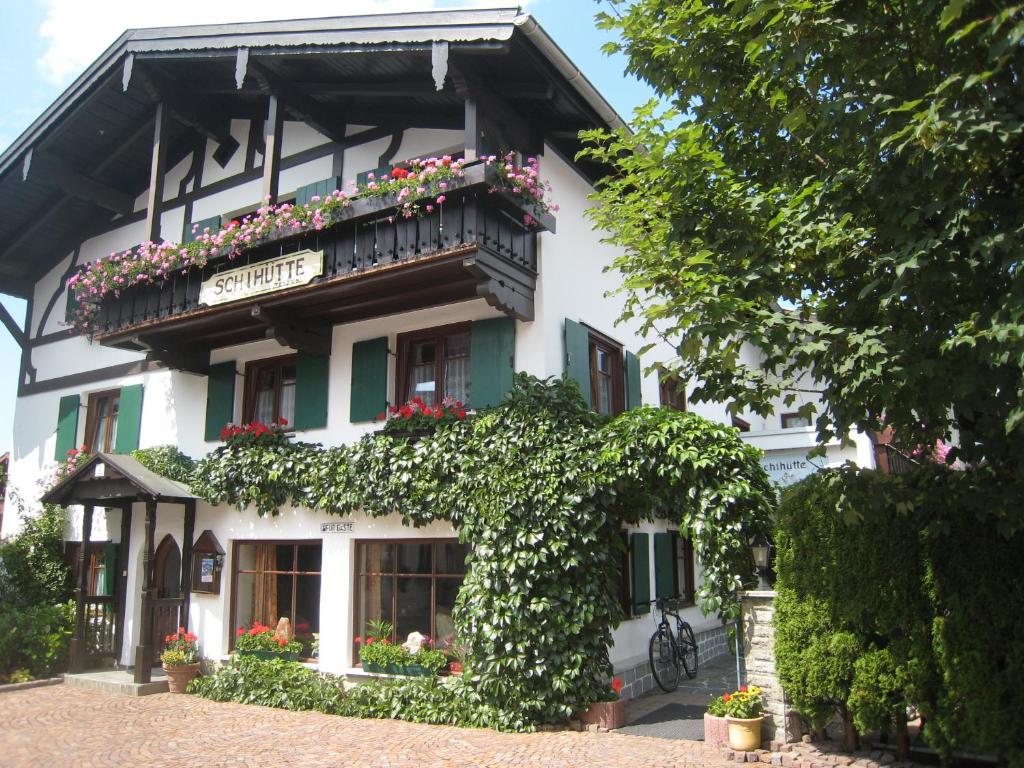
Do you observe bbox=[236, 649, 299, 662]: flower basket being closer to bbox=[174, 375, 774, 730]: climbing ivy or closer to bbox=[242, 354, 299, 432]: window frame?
bbox=[174, 375, 774, 730]: climbing ivy

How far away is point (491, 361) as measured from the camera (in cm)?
1038

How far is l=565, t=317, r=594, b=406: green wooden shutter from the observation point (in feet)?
34.8

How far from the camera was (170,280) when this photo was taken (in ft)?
41.3

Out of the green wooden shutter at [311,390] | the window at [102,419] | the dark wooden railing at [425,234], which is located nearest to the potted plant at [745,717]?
the dark wooden railing at [425,234]

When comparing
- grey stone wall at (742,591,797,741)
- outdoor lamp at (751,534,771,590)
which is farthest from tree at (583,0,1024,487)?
grey stone wall at (742,591,797,741)

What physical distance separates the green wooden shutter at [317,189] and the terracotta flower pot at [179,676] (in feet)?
23.9

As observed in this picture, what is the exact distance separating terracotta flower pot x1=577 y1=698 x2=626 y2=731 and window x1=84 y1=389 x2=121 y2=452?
426 inches

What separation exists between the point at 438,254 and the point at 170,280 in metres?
5.45

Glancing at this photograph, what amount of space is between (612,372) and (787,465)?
4903 millimetres

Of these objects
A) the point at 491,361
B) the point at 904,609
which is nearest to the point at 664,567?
the point at 491,361

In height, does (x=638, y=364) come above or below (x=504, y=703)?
above

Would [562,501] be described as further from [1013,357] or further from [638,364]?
[1013,357]

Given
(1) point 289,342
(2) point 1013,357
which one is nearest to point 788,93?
(2) point 1013,357

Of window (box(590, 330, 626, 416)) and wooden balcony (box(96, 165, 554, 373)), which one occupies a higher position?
wooden balcony (box(96, 165, 554, 373))
